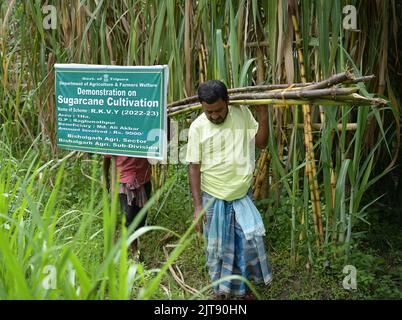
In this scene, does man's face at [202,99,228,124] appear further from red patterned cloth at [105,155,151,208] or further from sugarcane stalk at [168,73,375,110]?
red patterned cloth at [105,155,151,208]

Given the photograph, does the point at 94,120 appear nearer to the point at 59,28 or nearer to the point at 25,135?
the point at 59,28

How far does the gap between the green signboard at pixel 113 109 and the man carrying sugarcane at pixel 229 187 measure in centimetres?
23

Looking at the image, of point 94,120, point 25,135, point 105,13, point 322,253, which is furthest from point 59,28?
point 322,253

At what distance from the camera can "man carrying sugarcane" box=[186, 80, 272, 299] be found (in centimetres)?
251

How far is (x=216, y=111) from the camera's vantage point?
2.41 m

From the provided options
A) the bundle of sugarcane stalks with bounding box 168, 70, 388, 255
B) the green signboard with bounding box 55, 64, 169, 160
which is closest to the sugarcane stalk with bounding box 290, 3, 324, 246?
the bundle of sugarcane stalks with bounding box 168, 70, 388, 255

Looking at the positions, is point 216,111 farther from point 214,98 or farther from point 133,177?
point 133,177

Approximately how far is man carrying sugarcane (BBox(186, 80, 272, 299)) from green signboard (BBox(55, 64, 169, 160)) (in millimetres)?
235

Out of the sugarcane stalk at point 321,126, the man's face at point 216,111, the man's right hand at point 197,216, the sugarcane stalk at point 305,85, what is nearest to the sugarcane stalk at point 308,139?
the sugarcane stalk at point 321,126

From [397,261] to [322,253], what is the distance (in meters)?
0.52

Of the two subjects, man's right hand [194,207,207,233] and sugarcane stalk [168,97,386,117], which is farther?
man's right hand [194,207,207,233]

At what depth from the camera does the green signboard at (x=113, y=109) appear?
106 inches

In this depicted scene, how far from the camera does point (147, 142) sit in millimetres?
2752
